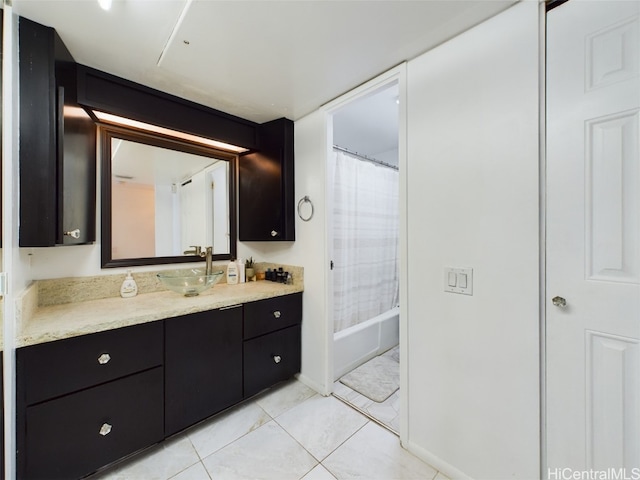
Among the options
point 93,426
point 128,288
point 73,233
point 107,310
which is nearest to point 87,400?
point 93,426

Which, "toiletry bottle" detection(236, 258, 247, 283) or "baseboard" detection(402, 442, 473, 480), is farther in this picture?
"toiletry bottle" detection(236, 258, 247, 283)

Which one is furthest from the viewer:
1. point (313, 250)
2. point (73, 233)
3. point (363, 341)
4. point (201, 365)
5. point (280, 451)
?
point (363, 341)

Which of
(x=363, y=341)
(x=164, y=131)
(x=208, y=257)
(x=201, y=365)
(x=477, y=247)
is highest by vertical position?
(x=164, y=131)

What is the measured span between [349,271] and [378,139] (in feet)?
5.14

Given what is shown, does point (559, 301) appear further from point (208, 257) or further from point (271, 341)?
point (208, 257)

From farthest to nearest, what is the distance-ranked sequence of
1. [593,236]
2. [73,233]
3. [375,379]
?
[375,379] < [73,233] < [593,236]

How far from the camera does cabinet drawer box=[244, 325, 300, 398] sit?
181 cm

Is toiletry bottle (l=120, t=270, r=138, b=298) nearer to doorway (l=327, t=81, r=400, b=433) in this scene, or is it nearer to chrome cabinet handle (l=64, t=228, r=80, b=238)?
chrome cabinet handle (l=64, t=228, r=80, b=238)

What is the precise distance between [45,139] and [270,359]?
1.81 metres

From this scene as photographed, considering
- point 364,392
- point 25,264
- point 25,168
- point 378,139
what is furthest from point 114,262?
point 378,139

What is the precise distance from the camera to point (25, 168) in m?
Answer: 1.14

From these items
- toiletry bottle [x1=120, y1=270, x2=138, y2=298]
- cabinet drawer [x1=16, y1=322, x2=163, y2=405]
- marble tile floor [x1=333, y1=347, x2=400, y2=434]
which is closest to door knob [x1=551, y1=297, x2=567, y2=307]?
marble tile floor [x1=333, y1=347, x2=400, y2=434]

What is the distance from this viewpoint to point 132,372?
135 cm

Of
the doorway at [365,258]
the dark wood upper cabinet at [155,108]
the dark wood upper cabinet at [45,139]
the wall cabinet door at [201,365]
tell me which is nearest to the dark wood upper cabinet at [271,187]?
the dark wood upper cabinet at [155,108]
